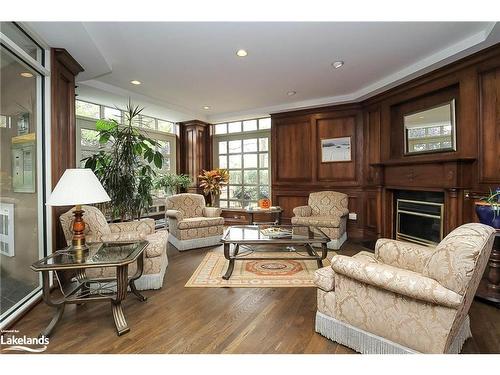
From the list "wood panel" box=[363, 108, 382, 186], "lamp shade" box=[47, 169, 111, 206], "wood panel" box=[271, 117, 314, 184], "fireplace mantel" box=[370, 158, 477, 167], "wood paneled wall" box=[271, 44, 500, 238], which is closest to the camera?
"lamp shade" box=[47, 169, 111, 206]

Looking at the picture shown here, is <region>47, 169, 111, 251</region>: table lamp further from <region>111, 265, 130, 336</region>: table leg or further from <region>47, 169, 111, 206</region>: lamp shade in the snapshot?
<region>111, 265, 130, 336</region>: table leg

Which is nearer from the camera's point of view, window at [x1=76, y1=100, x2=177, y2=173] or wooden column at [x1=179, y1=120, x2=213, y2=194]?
window at [x1=76, y1=100, x2=177, y2=173]

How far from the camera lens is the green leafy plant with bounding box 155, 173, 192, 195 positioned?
Result: 19.2 ft

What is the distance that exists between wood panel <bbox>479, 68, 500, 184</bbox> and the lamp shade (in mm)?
3964

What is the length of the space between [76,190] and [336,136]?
444 centimetres

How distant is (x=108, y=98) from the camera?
4.54 meters

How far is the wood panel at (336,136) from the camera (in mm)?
4840

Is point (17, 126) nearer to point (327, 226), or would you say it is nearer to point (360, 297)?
point (360, 297)

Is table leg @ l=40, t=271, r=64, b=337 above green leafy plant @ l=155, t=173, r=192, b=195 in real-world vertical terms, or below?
below

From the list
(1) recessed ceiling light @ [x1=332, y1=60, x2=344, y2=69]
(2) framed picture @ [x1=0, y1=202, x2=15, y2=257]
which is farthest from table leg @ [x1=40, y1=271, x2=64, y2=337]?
(1) recessed ceiling light @ [x1=332, y1=60, x2=344, y2=69]

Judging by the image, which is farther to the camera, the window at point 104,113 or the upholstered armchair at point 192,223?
the window at point 104,113

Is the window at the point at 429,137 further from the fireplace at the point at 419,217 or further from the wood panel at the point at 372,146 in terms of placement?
the fireplace at the point at 419,217

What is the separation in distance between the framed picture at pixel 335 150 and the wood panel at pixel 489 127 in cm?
213

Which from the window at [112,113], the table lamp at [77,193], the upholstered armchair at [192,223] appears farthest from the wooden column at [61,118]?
the window at [112,113]
